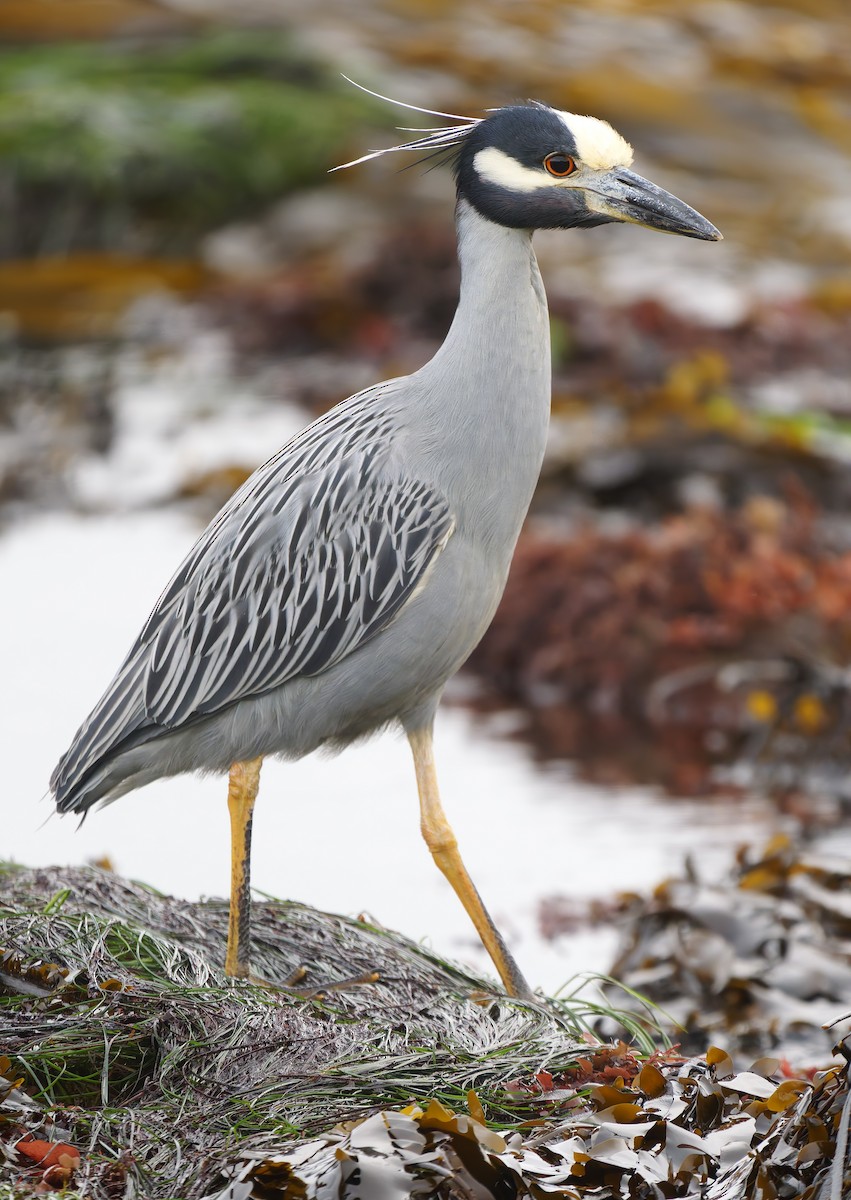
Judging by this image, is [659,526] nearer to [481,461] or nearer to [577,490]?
[577,490]

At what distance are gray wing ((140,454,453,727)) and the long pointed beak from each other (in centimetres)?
93

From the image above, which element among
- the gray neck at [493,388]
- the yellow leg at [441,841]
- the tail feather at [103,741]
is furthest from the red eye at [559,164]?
the tail feather at [103,741]

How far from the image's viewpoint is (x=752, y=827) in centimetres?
766

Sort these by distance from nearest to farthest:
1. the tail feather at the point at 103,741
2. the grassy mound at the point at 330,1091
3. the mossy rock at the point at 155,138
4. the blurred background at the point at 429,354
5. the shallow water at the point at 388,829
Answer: the grassy mound at the point at 330,1091 → the tail feather at the point at 103,741 → the shallow water at the point at 388,829 → the blurred background at the point at 429,354 → the mossy rock at the point at 155,138

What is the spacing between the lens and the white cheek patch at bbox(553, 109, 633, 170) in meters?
4.65

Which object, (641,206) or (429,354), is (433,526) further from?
(429,354)

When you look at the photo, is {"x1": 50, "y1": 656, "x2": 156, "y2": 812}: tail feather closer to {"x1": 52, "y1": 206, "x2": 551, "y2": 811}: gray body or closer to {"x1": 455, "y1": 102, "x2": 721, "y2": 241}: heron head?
{"x1": 52, "y1": 206, "x2": 551, "y2": 811}: gray body

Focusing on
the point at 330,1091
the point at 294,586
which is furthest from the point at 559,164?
the point at 330,1091

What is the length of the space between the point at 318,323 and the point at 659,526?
16.1 ft

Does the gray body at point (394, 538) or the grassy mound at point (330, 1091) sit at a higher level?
the gray body at point (394, 538)

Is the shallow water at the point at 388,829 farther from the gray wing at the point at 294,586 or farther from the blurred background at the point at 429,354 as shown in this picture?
the gray wing at the point at 294,586

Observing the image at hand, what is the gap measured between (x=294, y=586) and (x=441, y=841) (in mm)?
879

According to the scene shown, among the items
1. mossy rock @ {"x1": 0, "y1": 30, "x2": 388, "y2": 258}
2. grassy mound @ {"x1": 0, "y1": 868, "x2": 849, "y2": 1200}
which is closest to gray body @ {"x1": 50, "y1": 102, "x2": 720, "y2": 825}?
grassy mound @ {"x1": 0, "y1": 868, "x2": 849, "y2": 1200}

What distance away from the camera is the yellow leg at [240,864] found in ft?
15.0
